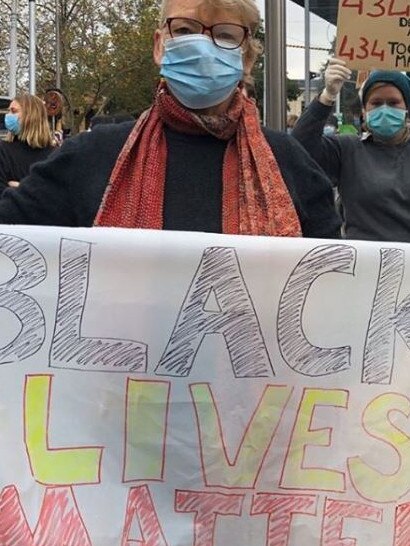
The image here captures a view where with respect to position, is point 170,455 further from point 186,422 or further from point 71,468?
point 71,468

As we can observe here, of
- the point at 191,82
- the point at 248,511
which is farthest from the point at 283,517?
the point at 191,82

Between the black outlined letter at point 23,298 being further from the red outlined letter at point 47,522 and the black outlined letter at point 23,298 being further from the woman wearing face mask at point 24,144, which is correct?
the woman wearing face mask at point 24,144

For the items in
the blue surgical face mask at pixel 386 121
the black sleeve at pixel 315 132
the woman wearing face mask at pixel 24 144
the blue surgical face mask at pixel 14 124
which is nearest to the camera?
the black sleeve at pixel 315 132

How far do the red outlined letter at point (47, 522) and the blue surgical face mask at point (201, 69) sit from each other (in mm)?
833

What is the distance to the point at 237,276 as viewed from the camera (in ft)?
5.98

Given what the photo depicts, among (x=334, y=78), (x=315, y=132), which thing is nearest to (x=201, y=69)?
(x=315, y=132)

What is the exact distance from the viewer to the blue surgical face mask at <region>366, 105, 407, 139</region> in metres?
3.66

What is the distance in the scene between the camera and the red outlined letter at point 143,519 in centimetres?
176

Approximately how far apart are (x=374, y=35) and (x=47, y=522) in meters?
2.61

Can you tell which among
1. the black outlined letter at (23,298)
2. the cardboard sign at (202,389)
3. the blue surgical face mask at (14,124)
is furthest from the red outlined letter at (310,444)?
the blue surgical face mask at (14,124)

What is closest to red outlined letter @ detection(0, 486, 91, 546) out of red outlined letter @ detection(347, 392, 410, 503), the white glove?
red outlined letter @ detection(347, 392, 410, 503)

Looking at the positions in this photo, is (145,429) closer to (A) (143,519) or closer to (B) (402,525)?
(A) (143,519)

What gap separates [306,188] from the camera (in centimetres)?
193

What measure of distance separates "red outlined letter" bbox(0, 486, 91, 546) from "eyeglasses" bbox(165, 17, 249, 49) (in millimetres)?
968
